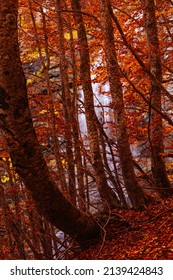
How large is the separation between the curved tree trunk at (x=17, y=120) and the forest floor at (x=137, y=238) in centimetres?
120

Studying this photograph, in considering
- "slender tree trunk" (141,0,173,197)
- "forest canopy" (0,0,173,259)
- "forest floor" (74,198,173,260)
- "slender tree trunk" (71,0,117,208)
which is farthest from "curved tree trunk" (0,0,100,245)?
"slender tree trunk" (141,0,173,197)

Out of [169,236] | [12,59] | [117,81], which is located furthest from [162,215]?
[12,59]

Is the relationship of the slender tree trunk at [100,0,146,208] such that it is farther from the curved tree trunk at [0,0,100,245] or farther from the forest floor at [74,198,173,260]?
the curved tree trunk at [0,0,100,245]

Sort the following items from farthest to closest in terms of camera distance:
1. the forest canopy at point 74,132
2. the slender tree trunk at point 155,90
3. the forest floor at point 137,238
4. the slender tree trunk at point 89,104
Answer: the slender tree trunk at point 155,90
the slender tree trunk at point 89,104
the forest floor at point 137,238
the forest canopy at point 74,132

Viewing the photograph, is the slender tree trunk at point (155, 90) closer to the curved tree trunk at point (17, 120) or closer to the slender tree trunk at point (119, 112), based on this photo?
the slender tree trunk at point (119, 112)

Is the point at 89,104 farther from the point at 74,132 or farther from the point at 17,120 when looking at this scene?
the point at 17,120

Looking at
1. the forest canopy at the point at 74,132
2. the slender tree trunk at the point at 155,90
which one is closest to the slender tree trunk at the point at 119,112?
the forest canopy at the point at 74,132

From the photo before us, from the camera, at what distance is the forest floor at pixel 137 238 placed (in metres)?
3.47

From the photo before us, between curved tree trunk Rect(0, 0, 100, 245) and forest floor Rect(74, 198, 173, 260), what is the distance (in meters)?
1.20

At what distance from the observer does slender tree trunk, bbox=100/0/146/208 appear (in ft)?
18.8

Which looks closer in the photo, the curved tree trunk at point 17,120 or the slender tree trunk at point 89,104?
the curved tree trunk at point 17,120

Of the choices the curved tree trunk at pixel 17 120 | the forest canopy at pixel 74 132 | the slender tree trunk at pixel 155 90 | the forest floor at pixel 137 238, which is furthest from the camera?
the slender tree trunk at pixel 155 90
